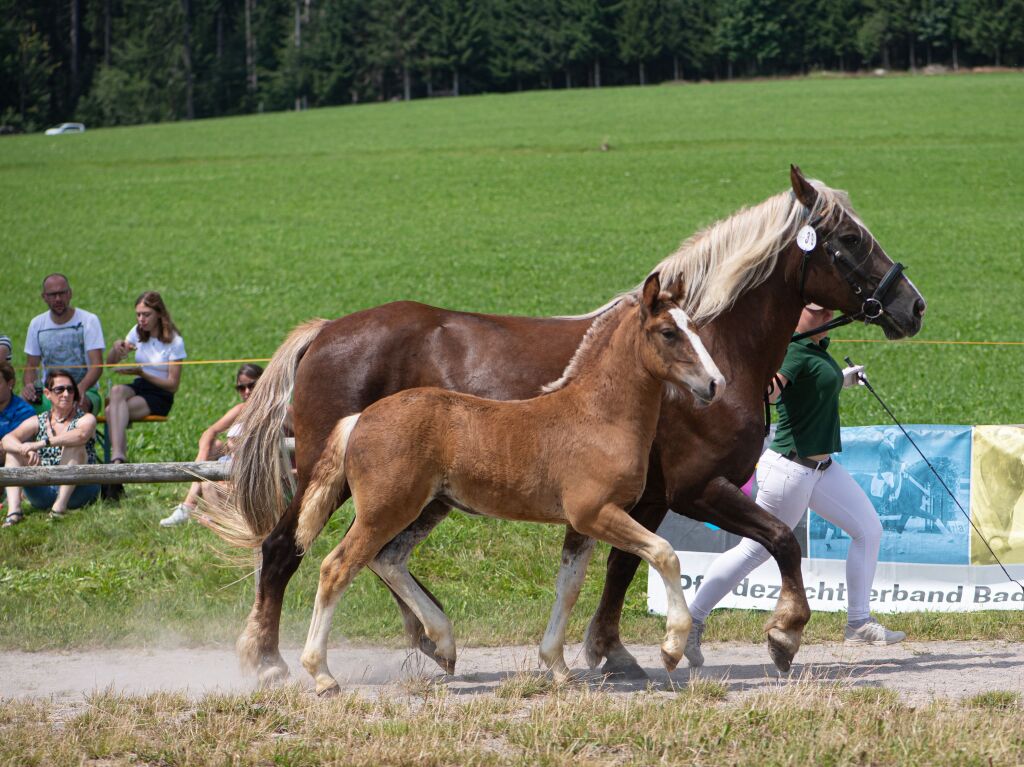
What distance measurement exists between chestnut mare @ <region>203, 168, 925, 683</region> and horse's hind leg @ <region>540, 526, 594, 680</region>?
0.04ft

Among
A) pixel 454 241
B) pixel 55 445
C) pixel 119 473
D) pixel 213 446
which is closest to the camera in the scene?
pixel 119 473

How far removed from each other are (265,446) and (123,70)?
86.5m

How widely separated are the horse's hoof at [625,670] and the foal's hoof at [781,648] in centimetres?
66

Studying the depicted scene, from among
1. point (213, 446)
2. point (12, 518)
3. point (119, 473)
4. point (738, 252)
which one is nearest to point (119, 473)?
point (119, 473)

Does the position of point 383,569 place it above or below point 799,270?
below

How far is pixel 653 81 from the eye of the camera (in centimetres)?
9100

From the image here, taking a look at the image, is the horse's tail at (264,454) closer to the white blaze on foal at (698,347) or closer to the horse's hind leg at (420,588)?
the horse's hind leg at (420,588)

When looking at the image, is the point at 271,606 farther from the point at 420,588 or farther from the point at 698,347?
the point at 698,347

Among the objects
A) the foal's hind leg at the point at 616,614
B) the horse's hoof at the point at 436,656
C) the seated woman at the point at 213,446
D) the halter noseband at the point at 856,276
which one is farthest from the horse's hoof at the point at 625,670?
the seated woman at the point at 213,446

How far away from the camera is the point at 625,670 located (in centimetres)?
617

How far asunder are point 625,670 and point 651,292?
6.61 ft

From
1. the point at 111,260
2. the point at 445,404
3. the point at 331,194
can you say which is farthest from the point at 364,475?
the point at 331,194

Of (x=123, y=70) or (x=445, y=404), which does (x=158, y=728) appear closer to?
(x=445, y=404)

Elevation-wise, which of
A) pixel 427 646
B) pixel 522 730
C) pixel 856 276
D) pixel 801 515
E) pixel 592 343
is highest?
pixel 856 276
